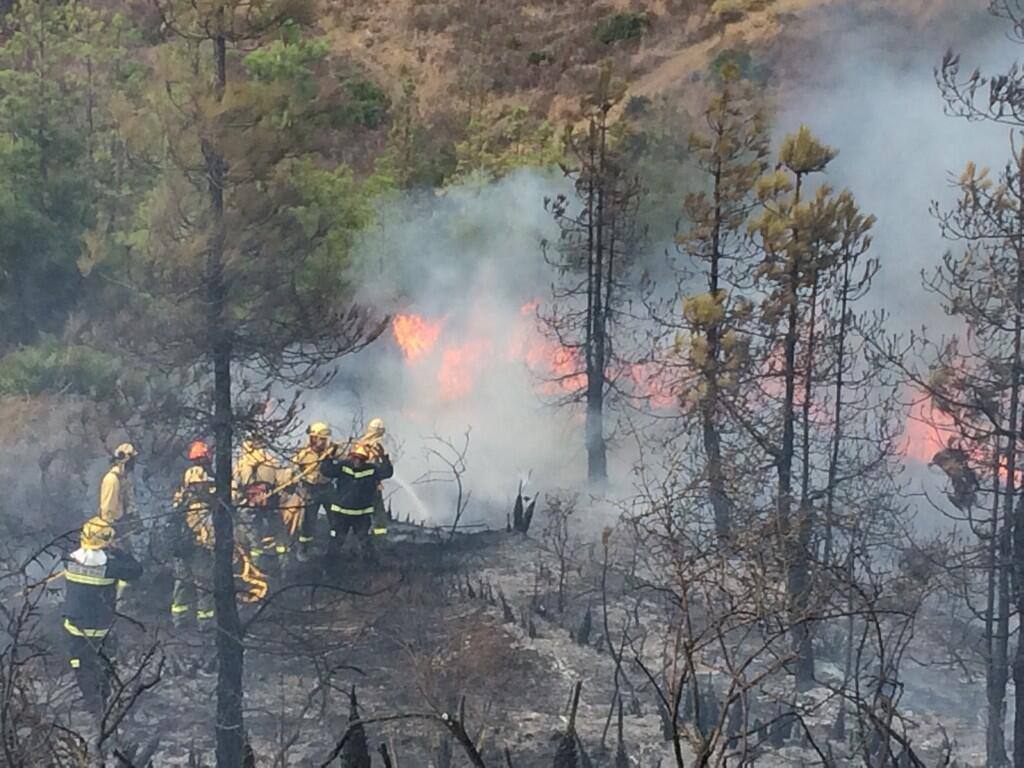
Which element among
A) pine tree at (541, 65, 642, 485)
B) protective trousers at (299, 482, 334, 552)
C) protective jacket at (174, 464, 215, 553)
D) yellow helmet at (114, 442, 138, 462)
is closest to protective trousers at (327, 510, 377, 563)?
protective trousers at (299, 482, 334, 552)

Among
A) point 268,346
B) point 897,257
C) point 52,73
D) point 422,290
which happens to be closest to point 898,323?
point 897,257

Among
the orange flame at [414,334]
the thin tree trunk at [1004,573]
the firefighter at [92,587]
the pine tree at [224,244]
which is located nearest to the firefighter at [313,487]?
the firefighter at [92,587]

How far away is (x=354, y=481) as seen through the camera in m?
14.9

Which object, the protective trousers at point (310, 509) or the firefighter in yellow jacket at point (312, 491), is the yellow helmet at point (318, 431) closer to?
the firefighter in yellow jacket at point (312, 491)

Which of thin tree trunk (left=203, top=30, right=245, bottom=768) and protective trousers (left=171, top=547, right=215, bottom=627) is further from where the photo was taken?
protective trousers (left=171, top=547, right=215, bottom=627)

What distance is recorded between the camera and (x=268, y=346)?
33.6 ft

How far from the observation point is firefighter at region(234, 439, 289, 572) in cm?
1385

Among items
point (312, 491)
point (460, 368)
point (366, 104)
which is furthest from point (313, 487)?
point (366, 104)

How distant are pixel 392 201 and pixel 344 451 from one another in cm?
1621

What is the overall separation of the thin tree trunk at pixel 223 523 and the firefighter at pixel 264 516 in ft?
9.25

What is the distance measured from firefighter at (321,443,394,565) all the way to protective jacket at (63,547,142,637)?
4.01 metres

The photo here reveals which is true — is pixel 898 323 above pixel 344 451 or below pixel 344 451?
above

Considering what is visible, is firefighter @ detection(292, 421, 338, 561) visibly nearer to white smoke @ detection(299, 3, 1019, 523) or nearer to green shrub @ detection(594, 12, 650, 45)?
white smoke @ detection(299, 3, 1019, 523)

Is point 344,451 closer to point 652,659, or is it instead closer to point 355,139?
point 652,659
